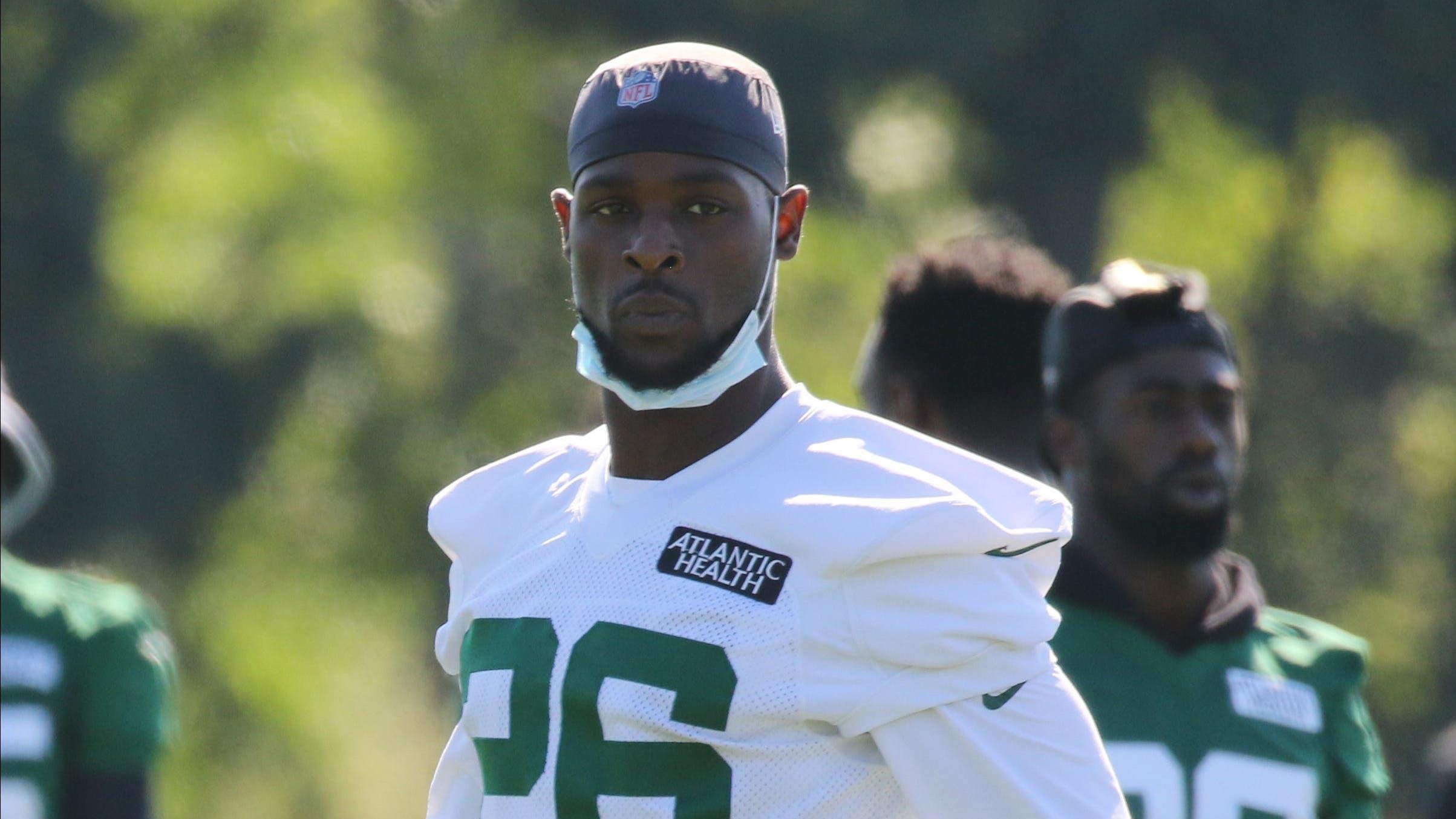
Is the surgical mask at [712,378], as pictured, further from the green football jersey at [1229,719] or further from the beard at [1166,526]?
the beard at [1166,526]

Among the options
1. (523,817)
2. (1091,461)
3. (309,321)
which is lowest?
(523,817)

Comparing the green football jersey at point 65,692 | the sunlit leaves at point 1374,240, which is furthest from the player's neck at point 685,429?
the sunlit leaves at point 1374,240

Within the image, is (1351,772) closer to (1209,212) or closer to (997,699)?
(997,699)

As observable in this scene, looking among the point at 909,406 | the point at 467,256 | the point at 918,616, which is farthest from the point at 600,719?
the point at 467,256

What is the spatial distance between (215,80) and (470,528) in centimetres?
1173

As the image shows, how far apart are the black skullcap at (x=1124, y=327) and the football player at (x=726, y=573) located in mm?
1506

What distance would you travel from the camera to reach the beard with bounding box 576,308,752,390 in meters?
3.10

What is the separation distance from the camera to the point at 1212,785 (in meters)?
4.21

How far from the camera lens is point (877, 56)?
13297 mm

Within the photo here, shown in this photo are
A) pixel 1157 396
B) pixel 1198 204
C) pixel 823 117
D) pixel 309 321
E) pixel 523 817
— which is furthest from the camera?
pixel 1198 204

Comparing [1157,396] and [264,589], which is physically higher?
[264,589]

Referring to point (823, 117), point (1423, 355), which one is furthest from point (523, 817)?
point (1423, 355)

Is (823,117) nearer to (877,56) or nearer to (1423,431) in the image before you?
(877,56)

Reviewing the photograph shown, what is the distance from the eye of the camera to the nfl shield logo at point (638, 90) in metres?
3.12
